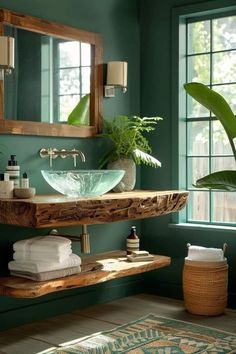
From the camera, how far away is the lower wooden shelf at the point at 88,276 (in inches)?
131

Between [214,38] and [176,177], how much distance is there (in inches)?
47.1

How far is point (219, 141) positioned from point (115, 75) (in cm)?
102

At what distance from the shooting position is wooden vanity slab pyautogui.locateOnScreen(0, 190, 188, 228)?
323 centimetres

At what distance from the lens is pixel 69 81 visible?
4238 millimetres

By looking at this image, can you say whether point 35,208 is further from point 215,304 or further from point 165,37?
point 165,37

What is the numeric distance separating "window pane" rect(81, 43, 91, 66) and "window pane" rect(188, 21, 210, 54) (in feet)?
3.05

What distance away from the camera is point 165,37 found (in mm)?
4852

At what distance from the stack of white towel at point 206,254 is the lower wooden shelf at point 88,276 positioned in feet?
0.91

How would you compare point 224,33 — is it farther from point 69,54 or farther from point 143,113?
point 69,54

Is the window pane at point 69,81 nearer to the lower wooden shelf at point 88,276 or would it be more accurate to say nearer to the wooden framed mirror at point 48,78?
the wooden framed mirror at point 48,78

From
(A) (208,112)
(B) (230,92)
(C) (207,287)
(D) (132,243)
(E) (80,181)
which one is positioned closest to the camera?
(E) (80,181)

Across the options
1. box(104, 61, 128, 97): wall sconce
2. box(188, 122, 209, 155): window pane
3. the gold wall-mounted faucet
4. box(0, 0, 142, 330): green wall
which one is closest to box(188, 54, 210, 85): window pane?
box(188, 122, 209, 155): window pane

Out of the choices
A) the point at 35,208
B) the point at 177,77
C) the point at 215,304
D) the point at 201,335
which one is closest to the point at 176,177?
the point at 177,77

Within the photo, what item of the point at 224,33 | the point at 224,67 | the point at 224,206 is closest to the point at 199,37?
the point at 224,33
